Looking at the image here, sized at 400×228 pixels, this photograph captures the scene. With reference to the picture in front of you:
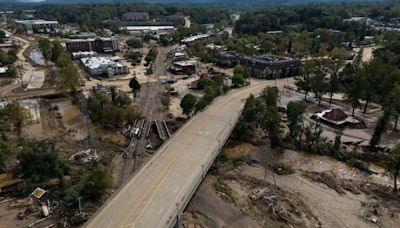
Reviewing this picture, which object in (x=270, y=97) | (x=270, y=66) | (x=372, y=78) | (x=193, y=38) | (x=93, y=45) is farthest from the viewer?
(x=193, y=38)

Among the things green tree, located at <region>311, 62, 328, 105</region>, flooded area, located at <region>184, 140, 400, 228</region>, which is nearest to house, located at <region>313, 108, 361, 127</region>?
green tree, located at <region>311, 62, 328, 105</region>

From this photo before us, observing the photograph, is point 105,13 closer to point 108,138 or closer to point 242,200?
point 108,138

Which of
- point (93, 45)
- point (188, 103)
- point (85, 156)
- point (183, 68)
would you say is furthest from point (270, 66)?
point (93, 45)

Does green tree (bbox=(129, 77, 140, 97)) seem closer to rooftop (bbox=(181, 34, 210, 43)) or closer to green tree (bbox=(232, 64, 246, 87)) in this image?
green tree (bbox=(232, 64, 246, 87))

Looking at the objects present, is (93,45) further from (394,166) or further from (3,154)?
(394,166)

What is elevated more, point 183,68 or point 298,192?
point 183,68

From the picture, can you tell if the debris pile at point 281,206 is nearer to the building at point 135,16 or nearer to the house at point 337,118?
the house at point 337,118
